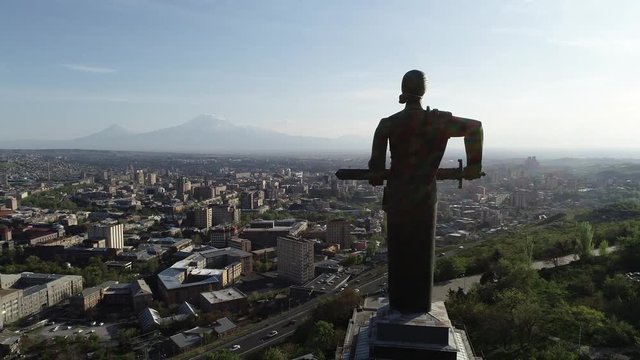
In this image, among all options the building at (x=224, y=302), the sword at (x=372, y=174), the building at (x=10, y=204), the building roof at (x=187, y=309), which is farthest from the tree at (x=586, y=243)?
the building at (x=10, y=204)

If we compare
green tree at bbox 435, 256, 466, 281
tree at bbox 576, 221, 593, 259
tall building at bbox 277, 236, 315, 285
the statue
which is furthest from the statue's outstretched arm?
tall building at bbox 277, 236, 315, 285

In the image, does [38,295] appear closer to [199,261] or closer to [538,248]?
[199,261]

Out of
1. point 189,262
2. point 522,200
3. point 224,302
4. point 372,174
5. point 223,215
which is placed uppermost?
point 372,174

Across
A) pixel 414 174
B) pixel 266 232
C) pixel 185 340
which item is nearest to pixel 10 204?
pixel 266 232

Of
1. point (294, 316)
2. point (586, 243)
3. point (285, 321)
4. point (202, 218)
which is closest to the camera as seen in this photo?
point (586, 243)

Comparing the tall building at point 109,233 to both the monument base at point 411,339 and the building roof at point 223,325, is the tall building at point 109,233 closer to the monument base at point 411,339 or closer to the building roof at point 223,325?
the building roof at point 223,325

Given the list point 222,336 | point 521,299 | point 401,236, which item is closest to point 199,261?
point 222,336

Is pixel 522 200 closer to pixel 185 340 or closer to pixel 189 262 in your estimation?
pixel 189 262
